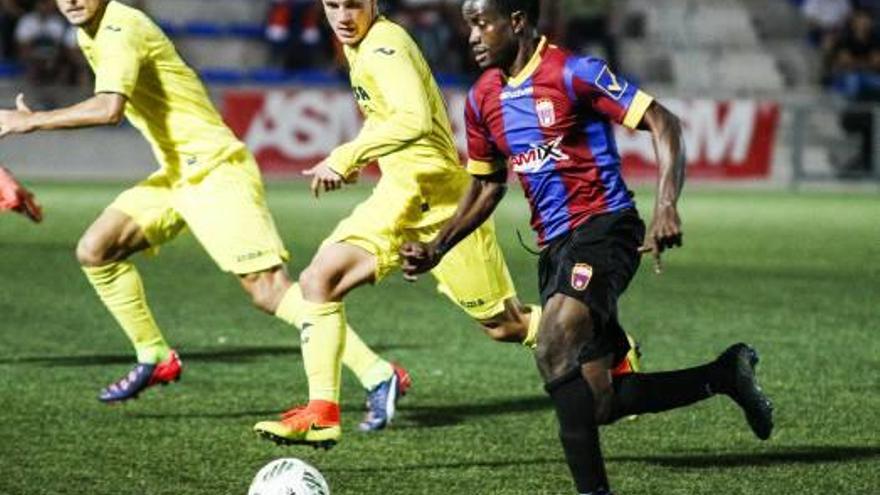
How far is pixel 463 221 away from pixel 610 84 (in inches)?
34.4

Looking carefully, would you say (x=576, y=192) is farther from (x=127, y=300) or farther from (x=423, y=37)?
(x=423, y=37)

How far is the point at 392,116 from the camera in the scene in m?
7.32

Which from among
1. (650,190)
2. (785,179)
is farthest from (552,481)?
(785,179)

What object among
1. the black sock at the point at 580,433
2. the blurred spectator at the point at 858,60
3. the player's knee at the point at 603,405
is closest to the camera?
the black sock at the point at 580,433

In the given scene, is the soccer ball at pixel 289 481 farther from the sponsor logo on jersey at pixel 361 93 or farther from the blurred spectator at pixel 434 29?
the blurred spectator at pixel 434 29

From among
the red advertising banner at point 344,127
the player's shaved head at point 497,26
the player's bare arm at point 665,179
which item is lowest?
the red advertising banner at point 344,127

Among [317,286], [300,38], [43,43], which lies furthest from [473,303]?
[300,38]

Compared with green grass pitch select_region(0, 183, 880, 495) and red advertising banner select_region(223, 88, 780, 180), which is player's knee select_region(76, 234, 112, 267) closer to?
green grass pitch select_region(0, 183, 880, 495)

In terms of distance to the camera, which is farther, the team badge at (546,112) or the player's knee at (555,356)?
the team badge at (546,112)

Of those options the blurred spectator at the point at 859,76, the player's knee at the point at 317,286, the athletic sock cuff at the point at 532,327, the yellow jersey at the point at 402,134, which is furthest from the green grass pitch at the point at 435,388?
the blurred spectator at the point at 859,76

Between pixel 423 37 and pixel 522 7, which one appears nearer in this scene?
pixel 522 7

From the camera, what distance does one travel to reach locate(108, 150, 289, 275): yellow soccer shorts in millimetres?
8461

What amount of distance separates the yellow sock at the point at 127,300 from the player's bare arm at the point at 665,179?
3.46 metres

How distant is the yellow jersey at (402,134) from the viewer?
287 inches
